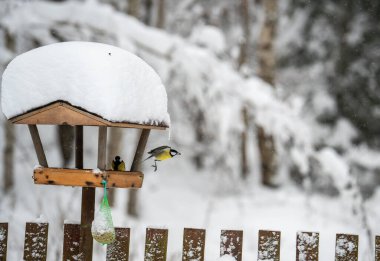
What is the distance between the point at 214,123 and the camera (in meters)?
7.35

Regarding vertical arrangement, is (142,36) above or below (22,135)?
above

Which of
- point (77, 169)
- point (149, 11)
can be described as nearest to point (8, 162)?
point (149, 11)

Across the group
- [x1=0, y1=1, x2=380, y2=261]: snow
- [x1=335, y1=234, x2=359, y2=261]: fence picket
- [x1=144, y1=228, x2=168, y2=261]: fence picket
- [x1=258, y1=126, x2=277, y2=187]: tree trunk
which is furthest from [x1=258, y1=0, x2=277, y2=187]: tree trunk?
[x1=144, y1=228, x2=168, y2=261]: fence picket

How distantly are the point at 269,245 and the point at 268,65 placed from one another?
736 cm

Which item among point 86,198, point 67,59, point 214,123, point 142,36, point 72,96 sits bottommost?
point 86,198

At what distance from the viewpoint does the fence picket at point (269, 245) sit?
263 centimetres

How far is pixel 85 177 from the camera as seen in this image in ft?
8.15

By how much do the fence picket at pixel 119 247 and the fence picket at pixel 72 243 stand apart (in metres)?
0.18

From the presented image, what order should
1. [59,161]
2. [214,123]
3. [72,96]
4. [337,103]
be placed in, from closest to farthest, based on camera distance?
[72,96], [214,123], [337,103], [59,161]

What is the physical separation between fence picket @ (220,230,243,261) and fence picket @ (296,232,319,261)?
13.7 inches

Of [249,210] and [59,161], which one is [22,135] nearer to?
[59,161]

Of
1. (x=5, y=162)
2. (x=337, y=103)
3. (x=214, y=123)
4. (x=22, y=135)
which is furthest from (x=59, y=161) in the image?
(x=337, y=103)

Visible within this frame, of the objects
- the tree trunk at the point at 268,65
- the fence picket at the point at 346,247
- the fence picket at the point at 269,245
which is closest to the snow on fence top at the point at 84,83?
the fence picket at the point at 269,245

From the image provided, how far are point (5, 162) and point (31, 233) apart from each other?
22.1 ft
